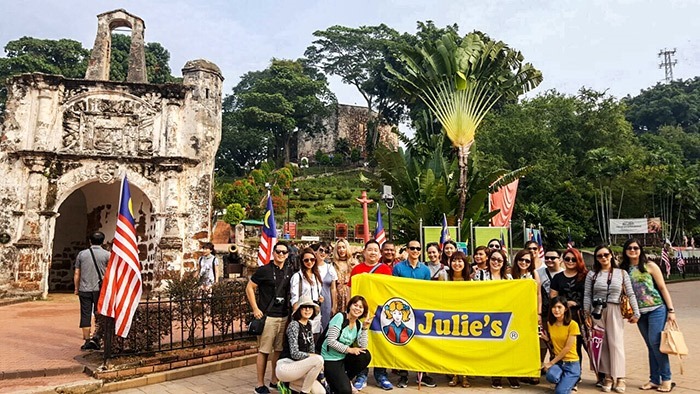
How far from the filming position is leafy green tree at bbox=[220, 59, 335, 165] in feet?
184

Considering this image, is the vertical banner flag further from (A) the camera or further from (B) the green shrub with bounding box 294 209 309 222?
(B) the green shrub with bounding box 294 209 309 222

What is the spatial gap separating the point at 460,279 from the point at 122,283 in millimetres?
4209

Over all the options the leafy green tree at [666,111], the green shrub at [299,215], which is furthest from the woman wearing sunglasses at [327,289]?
the leafy green tree at [666,111]

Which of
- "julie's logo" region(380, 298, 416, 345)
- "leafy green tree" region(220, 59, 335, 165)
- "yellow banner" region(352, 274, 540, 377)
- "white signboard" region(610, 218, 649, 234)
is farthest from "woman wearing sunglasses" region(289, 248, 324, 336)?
"leafy green tree" region(220, 59, 335, 165)

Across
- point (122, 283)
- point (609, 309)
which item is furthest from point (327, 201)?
point (609, 309)

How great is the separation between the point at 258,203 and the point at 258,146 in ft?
72.9

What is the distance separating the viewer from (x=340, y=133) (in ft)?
213

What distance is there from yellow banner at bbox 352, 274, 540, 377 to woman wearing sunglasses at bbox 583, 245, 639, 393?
67 centimetres

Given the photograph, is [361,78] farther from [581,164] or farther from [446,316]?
[446,316]

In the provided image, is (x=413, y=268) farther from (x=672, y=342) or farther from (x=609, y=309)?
(x=672, y=342)

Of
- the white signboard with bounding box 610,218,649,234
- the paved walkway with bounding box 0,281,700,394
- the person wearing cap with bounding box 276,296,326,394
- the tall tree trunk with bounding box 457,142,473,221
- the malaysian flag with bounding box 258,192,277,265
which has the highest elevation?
the tall tree trunk with bounding box 457,142,473,221

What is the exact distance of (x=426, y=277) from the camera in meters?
6.11

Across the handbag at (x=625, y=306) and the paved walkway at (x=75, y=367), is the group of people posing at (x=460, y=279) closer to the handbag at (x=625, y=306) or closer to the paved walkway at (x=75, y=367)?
the handbag at (x=625, y=306)

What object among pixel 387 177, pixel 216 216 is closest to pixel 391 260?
pixel 387 177
